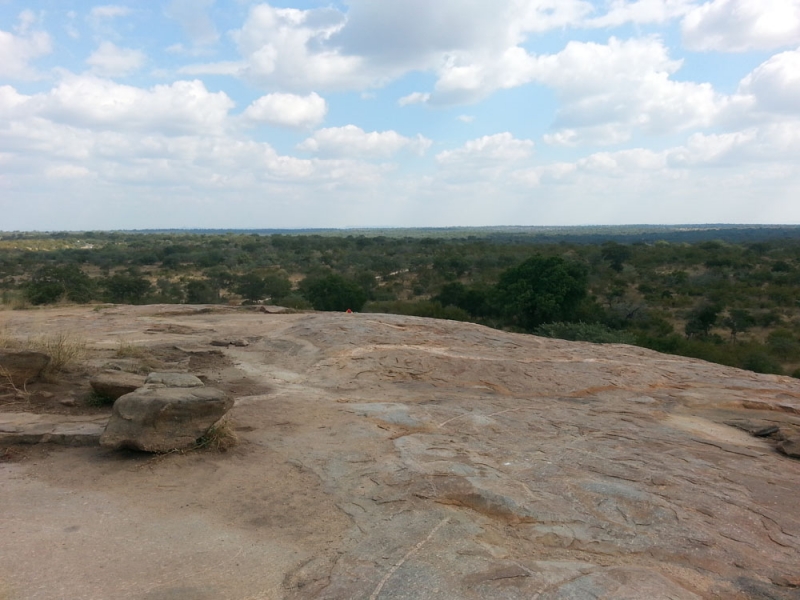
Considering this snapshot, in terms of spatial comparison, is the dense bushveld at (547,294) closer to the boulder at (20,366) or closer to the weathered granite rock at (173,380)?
the boulder at (20,366)

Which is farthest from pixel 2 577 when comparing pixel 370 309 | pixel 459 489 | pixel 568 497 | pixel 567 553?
pixel 370 309

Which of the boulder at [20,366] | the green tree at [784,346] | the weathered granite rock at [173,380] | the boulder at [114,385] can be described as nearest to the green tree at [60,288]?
the boulder at [20,366]

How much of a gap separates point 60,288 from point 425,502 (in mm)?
21288

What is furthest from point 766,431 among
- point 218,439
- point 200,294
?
point 200,294

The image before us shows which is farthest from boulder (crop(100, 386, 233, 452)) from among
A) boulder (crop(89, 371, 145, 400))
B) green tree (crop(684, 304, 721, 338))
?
green tree (crop(684, 304, 721, 338))

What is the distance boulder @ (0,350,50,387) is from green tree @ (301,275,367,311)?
1799 centimetres

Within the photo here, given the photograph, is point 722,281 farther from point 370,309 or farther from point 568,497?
point 568,497

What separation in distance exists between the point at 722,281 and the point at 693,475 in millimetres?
33683

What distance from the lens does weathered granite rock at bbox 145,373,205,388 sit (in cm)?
648

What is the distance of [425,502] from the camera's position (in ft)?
16.2

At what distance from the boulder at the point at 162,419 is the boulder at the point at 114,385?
0.96m

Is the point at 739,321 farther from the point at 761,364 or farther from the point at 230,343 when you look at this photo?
the point at 230,343

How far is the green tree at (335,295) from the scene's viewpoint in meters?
25.5

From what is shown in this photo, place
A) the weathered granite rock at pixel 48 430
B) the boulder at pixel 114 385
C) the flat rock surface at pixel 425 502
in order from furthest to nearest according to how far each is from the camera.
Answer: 1. the boulder at pixel 114 385
2. the weathered granite rock at pixel 48 430
3. the flat rock surface at pixel 425 502
